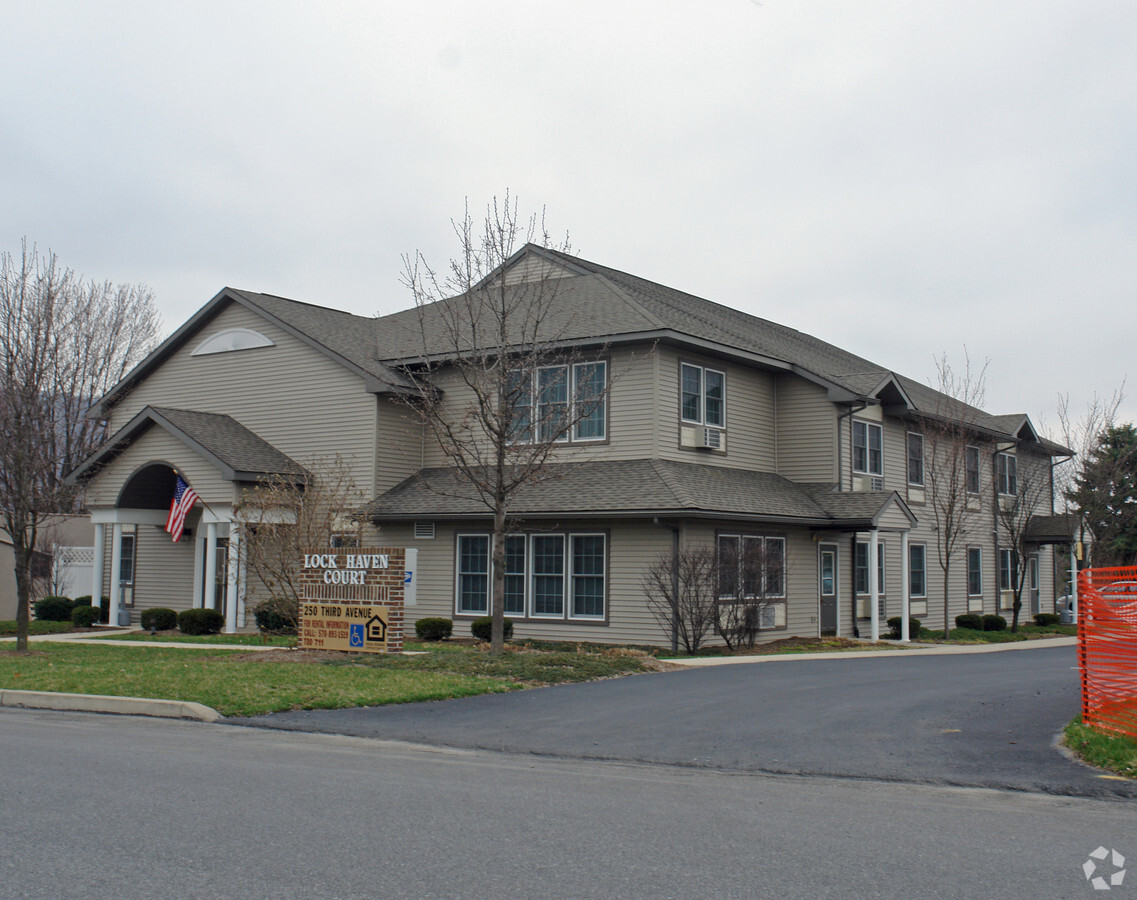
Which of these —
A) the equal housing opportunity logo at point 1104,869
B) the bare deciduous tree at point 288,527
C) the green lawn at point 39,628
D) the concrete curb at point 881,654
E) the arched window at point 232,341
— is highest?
the arched window at point 232,341

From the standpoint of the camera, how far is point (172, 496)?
28016 mm

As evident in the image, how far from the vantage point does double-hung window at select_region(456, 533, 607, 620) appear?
2333cm

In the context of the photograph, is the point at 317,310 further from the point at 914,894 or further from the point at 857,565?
the point at 914,894

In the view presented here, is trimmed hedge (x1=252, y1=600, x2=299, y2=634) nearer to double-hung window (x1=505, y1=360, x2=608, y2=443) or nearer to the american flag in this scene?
the american flag

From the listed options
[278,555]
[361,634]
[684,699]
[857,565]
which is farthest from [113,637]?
[857,565]

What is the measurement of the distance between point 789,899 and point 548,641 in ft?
58.2

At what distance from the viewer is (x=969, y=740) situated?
435 inches

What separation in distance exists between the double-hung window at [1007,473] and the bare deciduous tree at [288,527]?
2177 centimetres

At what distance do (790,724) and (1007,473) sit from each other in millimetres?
28005

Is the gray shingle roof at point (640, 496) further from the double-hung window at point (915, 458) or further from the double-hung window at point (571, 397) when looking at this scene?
the double-hung window at point (915, 458)

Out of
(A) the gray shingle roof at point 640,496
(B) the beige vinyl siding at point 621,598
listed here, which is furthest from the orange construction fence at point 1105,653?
(B) the beige vinyl siding at point 621,598

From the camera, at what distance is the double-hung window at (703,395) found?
2433cm

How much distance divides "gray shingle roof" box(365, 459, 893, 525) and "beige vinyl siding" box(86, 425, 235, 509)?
363 cm

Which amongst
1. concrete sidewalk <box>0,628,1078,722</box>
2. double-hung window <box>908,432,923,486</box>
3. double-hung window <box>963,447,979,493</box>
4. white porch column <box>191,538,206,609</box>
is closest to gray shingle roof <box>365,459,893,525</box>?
concrete sidewalk <box>0,628,1078,722</box>
